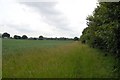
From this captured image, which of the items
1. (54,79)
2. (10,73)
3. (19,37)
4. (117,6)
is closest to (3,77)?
(10,73)

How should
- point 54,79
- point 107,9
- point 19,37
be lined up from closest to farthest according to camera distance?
point 54,79 → point 107,9 → point 19,37

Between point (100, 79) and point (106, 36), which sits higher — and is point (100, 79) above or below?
below

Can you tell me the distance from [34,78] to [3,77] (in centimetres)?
162

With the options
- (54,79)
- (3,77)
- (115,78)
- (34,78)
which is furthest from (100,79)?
(3,77)

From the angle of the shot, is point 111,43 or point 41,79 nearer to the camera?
point 41,79

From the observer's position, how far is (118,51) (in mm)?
13664

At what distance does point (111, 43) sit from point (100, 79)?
2.38 meters

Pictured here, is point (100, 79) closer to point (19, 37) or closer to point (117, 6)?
point (117, 6)

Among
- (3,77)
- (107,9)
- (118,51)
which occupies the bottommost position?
(3,77)

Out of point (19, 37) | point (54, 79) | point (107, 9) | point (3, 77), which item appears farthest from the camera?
point (19, 37)

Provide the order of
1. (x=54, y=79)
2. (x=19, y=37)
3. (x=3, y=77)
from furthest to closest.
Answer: (x=19, y=37)
(x=3, y=77)
(x=54, y=79)

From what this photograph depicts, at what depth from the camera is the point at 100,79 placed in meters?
11.9

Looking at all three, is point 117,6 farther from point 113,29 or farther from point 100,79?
point 100,79

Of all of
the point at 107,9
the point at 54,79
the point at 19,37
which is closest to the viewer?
the point at 54,79
